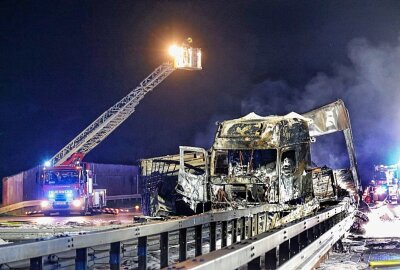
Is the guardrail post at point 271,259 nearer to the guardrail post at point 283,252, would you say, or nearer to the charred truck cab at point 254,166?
the guardrail post at point 283,252

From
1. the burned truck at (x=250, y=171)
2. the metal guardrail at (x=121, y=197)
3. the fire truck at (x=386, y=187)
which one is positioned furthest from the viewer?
the metal guardrail at (x=121, y=197)

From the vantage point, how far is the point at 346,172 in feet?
64.5

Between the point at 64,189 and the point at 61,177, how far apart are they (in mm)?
683

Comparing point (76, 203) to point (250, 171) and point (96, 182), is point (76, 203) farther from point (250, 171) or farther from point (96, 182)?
point (250, 171)

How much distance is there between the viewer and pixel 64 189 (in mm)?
28172

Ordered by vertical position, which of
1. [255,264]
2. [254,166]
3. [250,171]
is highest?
[254,166]

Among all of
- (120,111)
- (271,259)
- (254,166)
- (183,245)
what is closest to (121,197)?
(120,111)

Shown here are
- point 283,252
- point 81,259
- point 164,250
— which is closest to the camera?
point 81,259

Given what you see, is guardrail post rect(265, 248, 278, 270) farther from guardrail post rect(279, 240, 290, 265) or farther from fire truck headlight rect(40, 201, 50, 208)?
fire truck headlight rect(40, 201, 50, 208)

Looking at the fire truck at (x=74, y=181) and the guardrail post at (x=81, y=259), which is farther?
the fire truck at (x=74, y=181)

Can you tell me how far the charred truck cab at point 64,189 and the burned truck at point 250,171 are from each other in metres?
10.8

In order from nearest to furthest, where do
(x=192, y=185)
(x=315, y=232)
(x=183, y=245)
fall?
(x=183, y=245) → (x=315, y=232) → (x=192, y=185)

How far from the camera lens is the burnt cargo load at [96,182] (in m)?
31.8

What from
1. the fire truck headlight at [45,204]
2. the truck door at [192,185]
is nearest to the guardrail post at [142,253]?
the truck door at [192,185]
